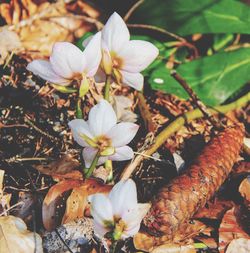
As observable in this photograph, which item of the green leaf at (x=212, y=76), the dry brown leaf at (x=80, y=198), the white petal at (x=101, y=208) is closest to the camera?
the white petal at (x=101, y=208)

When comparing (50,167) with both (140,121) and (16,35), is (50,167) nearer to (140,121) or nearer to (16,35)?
(140,121)

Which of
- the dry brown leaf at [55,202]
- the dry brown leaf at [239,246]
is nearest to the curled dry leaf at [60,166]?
the dry brown leaf at [55,202]

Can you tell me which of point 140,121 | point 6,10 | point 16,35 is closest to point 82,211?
point 140,121

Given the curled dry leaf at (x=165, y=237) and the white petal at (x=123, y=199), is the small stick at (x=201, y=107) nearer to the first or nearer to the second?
the curled dry leaf at (x=165, y=237)

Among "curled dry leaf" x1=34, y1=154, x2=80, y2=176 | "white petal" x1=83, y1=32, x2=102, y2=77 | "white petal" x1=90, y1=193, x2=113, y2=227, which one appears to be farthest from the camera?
"curled dry leaf" x1=34, y1=154, x2=80, y2=176

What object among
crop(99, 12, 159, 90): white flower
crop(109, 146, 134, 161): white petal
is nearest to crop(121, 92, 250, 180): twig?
crop(109, 146, 134, 161): white petal

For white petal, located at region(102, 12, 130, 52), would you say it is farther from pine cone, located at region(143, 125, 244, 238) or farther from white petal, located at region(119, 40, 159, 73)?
pine cone, located at region(143, 125, 244, 238)
